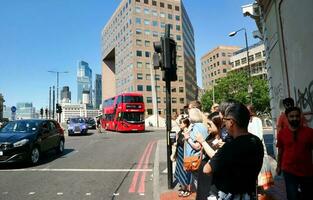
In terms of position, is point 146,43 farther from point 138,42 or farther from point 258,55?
point 258,55

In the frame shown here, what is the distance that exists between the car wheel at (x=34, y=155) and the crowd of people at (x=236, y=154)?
554 cm

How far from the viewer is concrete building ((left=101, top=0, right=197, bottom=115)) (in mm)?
89500

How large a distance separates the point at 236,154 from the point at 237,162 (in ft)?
0.21

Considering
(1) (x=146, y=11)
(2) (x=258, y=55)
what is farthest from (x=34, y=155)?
(1) (x=146, y=11)

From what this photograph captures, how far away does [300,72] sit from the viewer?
23.1 ft

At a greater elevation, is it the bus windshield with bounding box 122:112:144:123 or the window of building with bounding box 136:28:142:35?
the window of building with bounding box 136:28:142:35

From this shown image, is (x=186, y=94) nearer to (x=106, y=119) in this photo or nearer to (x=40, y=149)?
(x=106, y=119)

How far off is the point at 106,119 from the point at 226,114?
34487 millimetres

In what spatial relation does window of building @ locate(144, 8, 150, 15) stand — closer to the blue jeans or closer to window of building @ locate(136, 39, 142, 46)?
window of building @ locate(136, 39, 142, 46)

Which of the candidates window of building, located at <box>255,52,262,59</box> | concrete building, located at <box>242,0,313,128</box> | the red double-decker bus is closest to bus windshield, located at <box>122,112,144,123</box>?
the red double-decker bus

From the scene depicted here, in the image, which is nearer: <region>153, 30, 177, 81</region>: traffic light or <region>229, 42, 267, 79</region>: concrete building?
<region>153, 30, 177, 81</region>: traffic light

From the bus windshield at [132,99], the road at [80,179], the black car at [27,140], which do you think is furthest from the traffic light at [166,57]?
the bus windshield at [132,99]

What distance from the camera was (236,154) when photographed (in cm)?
244

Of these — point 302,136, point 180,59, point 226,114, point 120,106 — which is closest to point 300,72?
point 302,136
